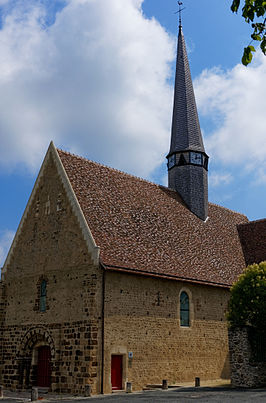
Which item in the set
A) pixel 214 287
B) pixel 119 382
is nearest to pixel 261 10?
pixel 119 382

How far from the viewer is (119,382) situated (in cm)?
1827

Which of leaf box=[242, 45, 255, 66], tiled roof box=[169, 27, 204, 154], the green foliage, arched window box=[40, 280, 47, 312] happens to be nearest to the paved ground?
the green foliage

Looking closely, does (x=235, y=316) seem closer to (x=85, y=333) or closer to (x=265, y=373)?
(x=265, y=373)

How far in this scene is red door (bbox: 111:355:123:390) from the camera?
712 inches

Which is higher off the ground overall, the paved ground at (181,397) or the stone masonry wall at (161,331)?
the stone masonry wall at (161,331)

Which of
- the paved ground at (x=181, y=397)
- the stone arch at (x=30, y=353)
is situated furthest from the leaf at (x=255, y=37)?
the stone arch at (x=30, y=353)

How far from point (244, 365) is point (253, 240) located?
36.4 feet

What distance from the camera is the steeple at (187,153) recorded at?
A: 27.8 meters

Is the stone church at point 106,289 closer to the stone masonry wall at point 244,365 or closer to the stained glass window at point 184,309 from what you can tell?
the stained glass window at point 184,309

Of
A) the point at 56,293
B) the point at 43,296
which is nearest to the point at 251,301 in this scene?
the point at 56,293

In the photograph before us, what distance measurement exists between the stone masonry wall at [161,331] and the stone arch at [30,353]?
348cm

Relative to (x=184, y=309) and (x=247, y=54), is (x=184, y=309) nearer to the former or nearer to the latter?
(x=184, y=309)

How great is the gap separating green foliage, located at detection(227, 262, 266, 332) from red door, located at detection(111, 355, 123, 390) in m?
4.90

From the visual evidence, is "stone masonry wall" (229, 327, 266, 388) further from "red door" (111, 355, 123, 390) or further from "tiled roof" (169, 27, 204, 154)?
"tiled roof" (169, 27, 204, 154)
